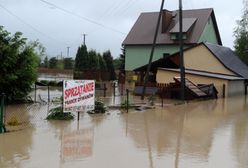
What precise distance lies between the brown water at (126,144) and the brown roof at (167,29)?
36060mm

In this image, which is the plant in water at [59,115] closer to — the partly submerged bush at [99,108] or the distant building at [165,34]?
the partly submerged bush at [99,108]

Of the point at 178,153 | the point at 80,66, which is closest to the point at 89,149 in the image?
the point at 178,153

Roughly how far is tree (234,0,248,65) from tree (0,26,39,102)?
37426mm

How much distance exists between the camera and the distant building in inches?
2018

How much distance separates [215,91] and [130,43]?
22.7 metres

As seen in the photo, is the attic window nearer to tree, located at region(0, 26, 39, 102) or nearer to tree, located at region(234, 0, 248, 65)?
tree, located at region(234, 0, 248, 65)

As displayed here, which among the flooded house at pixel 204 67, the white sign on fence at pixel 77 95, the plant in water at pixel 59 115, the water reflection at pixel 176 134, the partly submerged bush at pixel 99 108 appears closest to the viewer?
the water reflection at pixel 176 134

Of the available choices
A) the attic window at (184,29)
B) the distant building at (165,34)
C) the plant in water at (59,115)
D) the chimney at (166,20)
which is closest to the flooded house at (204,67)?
the attic window at (184,29)

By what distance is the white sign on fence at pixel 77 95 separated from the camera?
569 inches

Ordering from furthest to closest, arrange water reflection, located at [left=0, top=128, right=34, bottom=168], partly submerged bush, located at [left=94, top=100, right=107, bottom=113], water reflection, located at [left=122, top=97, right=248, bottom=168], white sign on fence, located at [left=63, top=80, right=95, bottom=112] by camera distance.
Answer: partly submerged bush, located at [left=94, top=100, right=107, bottom=113] → white sign on fence, located at [left=63, top=80, right=95, bottom=112] → water reflection, located at [left=122, top=97, right=248, bottom=168] → water reflection, located at [left=0, top=128, right=34, bottom=168]

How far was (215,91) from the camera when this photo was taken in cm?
3284

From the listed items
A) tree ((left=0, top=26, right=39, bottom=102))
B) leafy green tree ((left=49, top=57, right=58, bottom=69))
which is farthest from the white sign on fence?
leafy green tree ((left=49, top=57, right=58, bottom=69))

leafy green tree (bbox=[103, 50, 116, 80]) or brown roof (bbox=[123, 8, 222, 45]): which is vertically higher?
brown roof (bbox=[123, 8, 222, 45])

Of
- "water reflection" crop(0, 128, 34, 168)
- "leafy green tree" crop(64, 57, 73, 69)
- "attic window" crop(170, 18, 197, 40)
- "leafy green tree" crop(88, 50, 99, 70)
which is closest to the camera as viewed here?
"water reflection" crop(0, 128, 34, 168)
